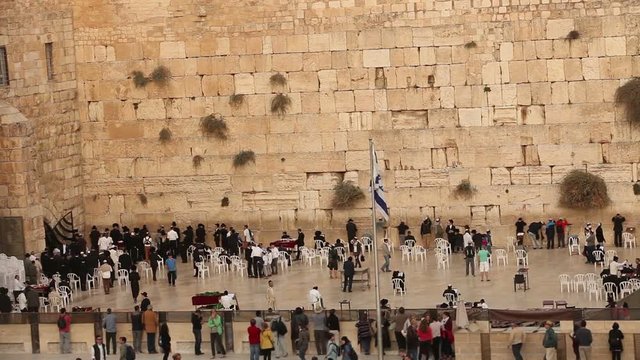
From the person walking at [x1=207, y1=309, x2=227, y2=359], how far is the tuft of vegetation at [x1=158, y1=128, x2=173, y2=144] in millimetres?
10565

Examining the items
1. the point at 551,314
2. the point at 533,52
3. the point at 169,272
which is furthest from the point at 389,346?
the point at 533,52

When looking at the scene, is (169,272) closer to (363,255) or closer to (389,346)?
(363,255)

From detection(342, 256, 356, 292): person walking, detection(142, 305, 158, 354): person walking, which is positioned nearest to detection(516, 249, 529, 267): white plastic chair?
detection(342, 256, 356, 292): person walking

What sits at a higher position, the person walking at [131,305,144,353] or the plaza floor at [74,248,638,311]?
the plaza floor at [74,248,638,311]

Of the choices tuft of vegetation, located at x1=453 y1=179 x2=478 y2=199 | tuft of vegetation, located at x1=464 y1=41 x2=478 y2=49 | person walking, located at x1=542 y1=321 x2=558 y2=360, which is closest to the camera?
person walking, located at x1=542 y1=321 x2=558 y2=360

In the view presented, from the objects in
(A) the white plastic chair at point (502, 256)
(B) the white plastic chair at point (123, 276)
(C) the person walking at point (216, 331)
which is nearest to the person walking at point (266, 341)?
(C) the person walking at point (216, 331)

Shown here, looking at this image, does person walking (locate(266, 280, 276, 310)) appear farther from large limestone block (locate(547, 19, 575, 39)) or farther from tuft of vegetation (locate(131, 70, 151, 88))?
large limestone block (locate(547, 19, 575, 39))

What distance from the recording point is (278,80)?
49.0 m

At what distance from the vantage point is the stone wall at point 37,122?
46.6m

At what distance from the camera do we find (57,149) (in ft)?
161

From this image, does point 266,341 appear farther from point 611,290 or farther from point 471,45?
point 471,45

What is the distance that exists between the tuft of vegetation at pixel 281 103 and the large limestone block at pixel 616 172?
696 cm

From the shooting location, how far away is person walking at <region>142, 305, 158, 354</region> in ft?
131

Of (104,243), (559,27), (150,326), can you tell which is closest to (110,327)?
(150,326)
